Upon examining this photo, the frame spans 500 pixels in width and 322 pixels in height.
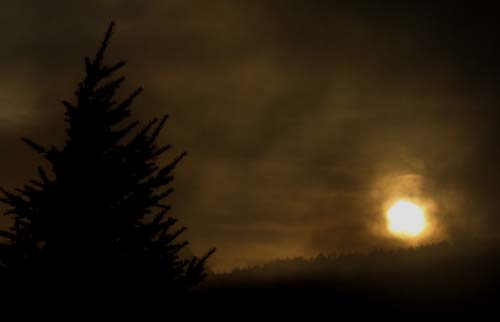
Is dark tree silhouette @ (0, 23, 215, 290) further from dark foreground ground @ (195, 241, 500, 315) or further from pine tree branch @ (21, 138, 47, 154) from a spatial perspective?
dark foreground ground @ (195, 241, 500, 315)

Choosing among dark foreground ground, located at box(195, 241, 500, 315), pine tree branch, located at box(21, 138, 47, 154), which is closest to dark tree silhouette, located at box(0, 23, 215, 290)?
pine tree branch, located at box(21, 138, 47, 154)

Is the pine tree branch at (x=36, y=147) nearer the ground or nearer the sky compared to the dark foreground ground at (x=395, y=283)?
nearer the ground

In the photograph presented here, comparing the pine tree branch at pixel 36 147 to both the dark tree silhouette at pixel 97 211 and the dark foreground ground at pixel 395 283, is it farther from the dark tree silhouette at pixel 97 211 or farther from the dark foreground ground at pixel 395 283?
the dark foreground ground at pixel 395 283

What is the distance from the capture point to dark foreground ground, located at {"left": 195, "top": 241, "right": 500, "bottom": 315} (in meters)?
41.2

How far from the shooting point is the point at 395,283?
155 feet

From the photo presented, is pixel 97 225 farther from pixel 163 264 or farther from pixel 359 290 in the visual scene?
pixel 359 290

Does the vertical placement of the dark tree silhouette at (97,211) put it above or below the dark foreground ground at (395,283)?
below

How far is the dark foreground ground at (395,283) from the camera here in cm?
4116

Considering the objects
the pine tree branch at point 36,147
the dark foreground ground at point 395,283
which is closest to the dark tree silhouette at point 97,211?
the pine tree branch at point 36,147

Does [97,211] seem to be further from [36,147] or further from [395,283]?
[395,283]

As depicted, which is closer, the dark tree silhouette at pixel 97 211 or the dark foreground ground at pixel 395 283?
the dark tree silhouette at pixel 97 211

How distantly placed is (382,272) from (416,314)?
31.4 feet

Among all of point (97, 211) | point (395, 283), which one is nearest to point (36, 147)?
point (97, 211)

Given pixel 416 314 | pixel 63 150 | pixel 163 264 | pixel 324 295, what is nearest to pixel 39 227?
pixel 63 150
